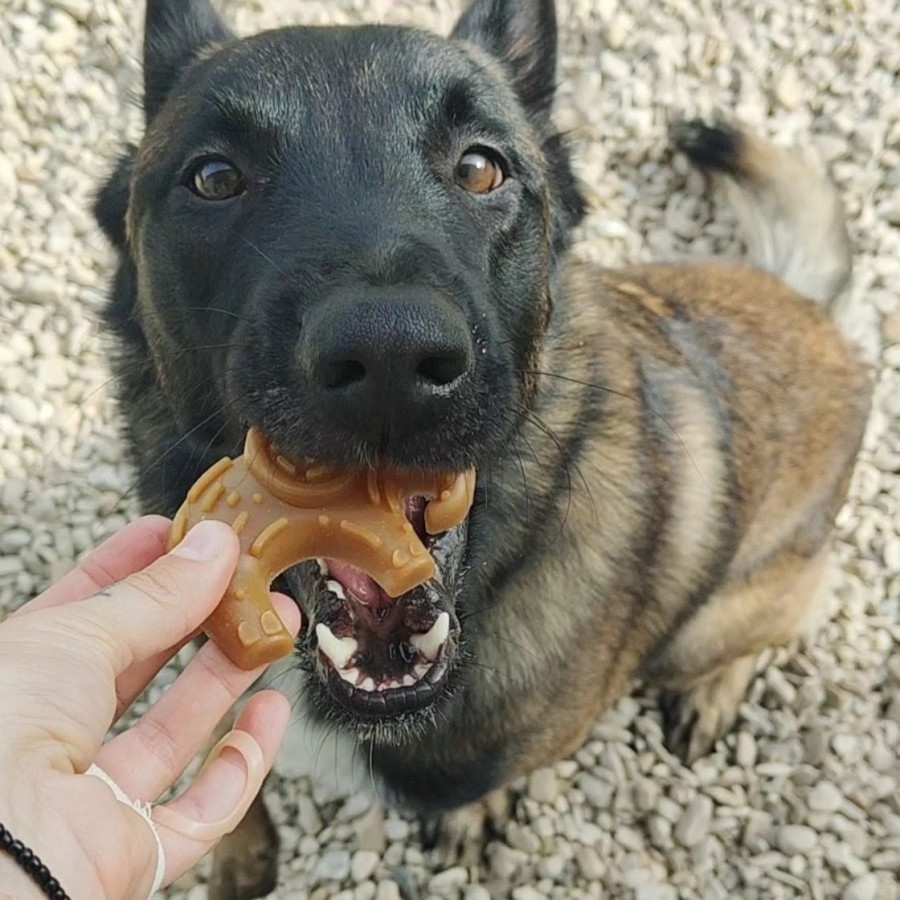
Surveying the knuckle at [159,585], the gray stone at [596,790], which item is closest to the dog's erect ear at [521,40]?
the knuckle at [159,585]

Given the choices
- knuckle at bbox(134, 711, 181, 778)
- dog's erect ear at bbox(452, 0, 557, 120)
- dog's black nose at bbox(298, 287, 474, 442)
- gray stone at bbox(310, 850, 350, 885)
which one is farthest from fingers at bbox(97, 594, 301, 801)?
dog's erect ear at bbox(452, 0, 557, 120)

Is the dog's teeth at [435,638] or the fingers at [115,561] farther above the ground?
the fingers at [115,561]

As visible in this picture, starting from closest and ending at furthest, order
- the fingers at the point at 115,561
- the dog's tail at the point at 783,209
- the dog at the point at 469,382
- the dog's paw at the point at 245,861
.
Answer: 1. the dog at the point at 469,382
2. the fingers at the point at 115,561
3. the dog's paw at the point at 245,861
4. the dog's tail at the point at 783,209

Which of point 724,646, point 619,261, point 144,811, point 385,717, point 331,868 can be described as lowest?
point 331,868

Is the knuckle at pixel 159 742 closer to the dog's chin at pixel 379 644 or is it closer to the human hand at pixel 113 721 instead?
the human hand at pixel 113 721

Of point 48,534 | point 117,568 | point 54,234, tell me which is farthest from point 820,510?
point 54,234

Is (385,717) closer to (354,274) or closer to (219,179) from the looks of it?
(354,274)

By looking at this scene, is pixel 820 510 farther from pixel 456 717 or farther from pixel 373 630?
pixel 373 630

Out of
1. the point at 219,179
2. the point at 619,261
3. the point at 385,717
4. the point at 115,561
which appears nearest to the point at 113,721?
the point at 115,561
